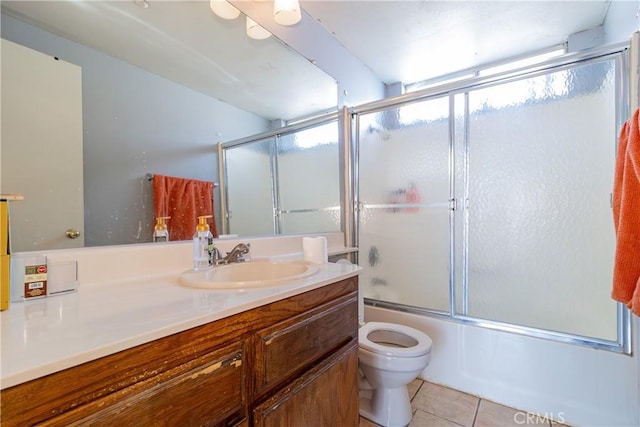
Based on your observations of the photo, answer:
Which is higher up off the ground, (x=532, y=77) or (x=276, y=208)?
(x=532, y=77)

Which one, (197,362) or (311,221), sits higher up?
(311,221)

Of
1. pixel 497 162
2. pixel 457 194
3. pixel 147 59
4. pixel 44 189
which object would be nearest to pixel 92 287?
pixel 44 189

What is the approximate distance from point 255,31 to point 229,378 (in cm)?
156

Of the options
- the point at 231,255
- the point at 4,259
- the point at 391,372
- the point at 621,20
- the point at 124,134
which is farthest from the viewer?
the point at 621,20

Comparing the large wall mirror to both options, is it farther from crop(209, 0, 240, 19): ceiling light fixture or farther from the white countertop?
the white countertop

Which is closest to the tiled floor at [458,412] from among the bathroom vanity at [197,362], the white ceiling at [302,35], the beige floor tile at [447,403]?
the beige floor tile at [447,403]

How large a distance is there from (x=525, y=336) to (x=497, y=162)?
38.4 inches

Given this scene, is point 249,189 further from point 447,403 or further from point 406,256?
point 447,403

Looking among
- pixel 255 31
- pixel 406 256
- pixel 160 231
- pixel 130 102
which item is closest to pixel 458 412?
pixel 406 256

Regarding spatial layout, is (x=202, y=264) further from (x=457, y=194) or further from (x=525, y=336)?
→ (x=525, y=336)

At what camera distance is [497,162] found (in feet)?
5.39

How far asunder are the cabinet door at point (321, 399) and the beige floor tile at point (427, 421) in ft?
2.06

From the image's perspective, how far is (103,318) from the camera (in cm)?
54

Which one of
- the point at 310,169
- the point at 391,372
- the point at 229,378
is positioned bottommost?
the point at 391,372
